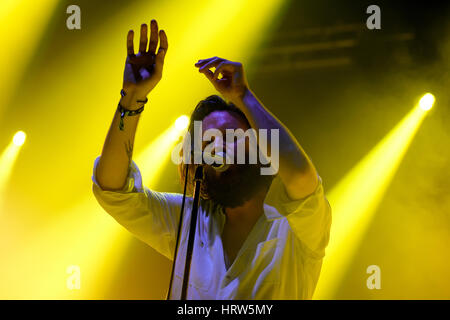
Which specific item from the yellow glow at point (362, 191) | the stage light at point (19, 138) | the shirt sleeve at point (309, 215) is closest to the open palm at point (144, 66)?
the shirt sleeve at point (309, 215)

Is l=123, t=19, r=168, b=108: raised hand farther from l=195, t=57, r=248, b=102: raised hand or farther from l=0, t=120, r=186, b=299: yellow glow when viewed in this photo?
l=0, t=120, r=186, b=299: yellow glow

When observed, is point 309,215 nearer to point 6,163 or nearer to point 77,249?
point 77,249

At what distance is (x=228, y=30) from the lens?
464 cm

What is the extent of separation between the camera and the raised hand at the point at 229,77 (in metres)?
1.53

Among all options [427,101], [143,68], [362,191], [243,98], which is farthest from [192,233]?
[427,101]

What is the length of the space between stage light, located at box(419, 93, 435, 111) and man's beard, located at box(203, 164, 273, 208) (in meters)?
2.89

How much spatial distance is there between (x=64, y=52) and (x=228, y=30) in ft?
5.59

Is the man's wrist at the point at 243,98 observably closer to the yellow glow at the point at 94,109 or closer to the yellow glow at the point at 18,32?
the yellow glow at the point at 94,109

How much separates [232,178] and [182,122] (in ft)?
9.17

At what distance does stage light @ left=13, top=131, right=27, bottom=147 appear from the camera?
15.6 ft

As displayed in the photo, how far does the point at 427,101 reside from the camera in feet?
14.0

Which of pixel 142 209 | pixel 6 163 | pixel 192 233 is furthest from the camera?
pixel 6 163
